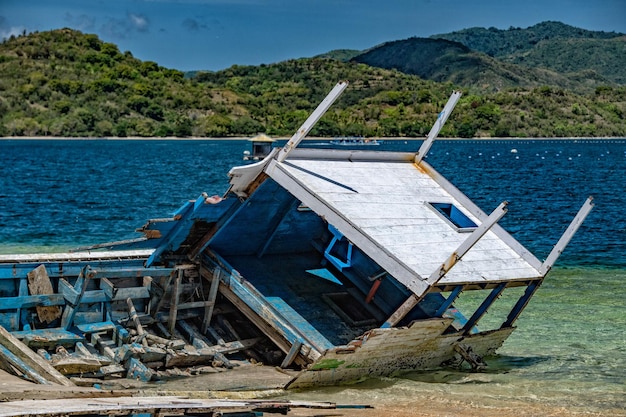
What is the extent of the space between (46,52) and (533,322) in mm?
191586

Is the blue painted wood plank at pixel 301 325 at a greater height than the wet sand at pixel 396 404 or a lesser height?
greater

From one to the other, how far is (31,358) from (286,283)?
13.1 feet

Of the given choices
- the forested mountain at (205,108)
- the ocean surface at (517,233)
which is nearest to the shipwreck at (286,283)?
the ocean surface at (517,233)

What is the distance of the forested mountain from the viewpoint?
165 metres

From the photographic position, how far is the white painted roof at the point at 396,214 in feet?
36.3

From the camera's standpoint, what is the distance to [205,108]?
17900cm

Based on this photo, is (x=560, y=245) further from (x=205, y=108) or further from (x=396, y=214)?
(x=205, y=108)

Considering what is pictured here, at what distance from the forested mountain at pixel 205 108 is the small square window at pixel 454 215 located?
146155 mm

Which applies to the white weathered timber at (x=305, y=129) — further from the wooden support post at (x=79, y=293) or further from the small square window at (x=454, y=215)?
the wooden support post at (x=79, y=293)

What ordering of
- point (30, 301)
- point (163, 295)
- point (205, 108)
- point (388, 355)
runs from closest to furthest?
point (388, 355) < point (30, 301) < point (163, 295) < point (205, 108)

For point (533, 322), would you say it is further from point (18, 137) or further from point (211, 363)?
point (18, 137)

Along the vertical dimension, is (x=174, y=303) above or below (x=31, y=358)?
above

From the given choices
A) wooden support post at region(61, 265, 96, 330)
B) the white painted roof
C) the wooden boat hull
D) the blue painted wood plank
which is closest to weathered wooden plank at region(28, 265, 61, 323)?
wooden support post at region(61, 265, 96, 330)

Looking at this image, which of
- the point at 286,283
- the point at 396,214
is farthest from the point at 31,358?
the point at 396,214
